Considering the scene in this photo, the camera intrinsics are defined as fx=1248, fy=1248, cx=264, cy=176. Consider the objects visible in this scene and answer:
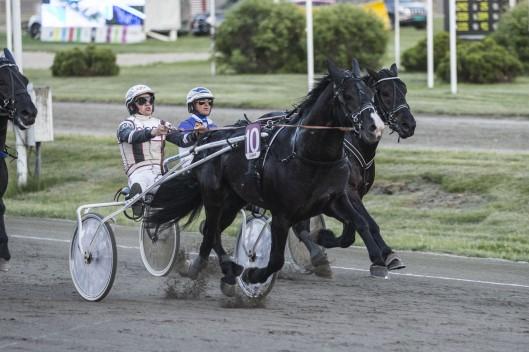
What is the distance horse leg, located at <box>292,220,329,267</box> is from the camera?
9605 mm

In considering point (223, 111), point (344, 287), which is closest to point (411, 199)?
point (344, 287)

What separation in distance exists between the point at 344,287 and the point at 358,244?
10.9ft

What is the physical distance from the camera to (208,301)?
914 cm

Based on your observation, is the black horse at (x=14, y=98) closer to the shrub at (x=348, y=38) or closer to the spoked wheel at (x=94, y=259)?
the spoked wheel at (x=94, y=259)

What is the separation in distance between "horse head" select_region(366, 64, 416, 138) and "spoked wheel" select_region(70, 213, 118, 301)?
7.50 ft

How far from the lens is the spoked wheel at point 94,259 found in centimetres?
912

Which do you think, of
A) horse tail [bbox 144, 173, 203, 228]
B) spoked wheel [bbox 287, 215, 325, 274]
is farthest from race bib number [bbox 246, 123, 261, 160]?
spoked wheel [bbox 287, 215, 325, 274]

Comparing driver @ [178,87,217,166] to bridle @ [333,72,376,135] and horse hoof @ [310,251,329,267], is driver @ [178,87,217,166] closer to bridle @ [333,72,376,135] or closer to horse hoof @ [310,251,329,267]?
horse hoof @ [310,251,329,267]

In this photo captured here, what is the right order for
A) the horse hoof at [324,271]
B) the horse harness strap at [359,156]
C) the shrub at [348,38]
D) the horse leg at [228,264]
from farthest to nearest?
the shrub at [348,38]
the horse hoof at [324,271]
the horse harness strap at [359,156]
the horse leg at [228,264]

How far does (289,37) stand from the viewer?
33.8 metres

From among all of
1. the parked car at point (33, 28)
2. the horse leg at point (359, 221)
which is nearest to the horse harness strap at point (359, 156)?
the horse leg at point (359, 221)

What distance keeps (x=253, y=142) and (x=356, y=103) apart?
950 mm

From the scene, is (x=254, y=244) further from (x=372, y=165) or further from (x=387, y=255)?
(x=372, y=165)

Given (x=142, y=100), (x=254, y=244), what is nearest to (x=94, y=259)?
(x=254, y=244)
